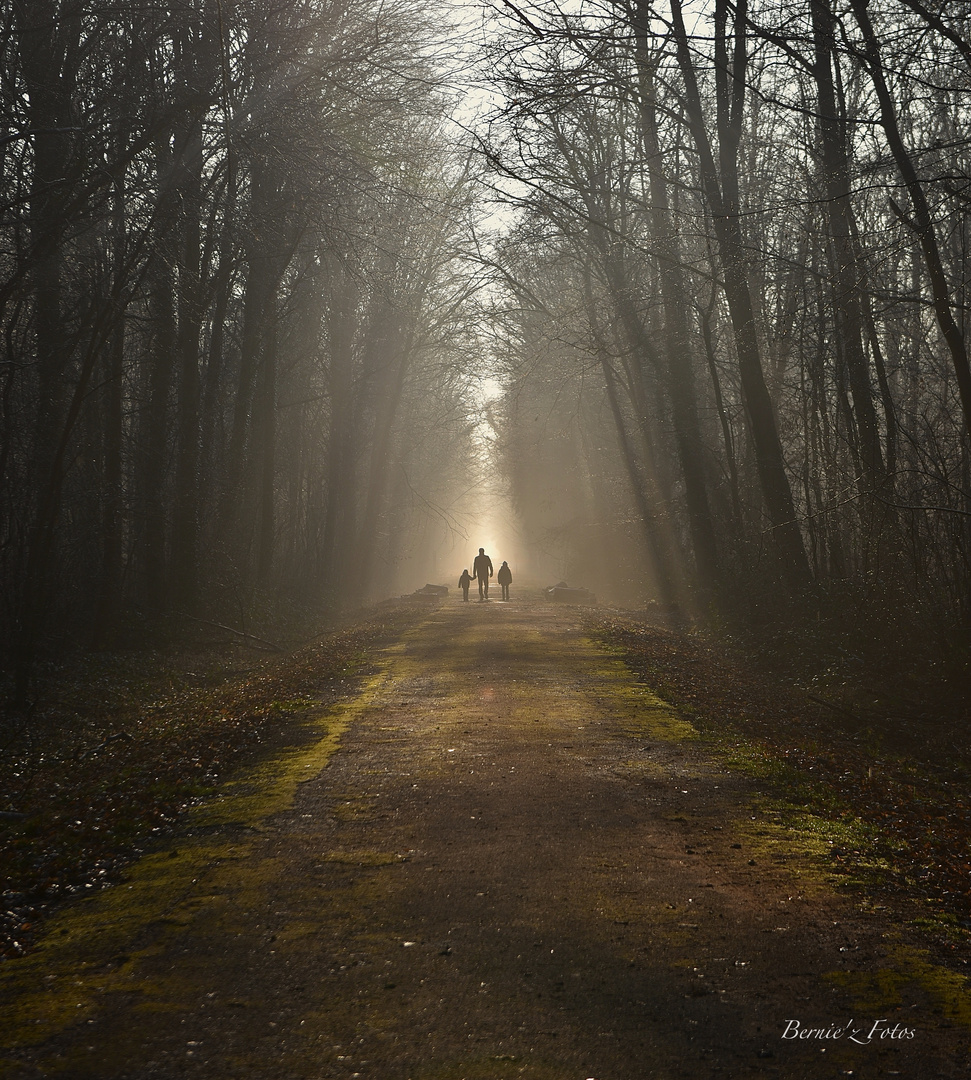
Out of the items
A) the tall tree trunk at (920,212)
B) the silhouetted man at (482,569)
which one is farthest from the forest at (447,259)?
the silhouetted man at (482,569)

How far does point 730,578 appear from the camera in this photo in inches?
775

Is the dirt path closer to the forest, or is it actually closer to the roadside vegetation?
the roadside vegetation

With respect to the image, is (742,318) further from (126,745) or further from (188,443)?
(126,745)

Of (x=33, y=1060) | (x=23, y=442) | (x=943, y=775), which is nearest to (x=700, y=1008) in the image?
(x=33, y=1060)

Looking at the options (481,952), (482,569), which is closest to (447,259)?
(482,569)

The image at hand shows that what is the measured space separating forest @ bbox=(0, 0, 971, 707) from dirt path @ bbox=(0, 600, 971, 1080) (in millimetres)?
5688

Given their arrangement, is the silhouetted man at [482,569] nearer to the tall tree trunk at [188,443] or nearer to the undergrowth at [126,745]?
the tall tree trunk at [188,443]

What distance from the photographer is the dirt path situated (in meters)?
3.40
